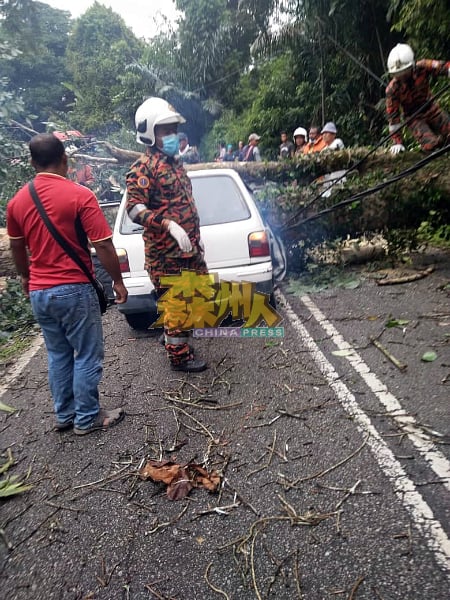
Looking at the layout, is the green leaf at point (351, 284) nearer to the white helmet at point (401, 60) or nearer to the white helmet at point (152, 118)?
the white helmet at point (401, 60)

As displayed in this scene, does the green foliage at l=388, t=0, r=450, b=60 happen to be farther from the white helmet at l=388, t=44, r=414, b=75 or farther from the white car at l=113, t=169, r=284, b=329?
the white car at l=113, t=169, r=284, b=329

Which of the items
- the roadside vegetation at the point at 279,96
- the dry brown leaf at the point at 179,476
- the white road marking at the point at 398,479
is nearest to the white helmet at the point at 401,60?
the roadside vegetation at the point at 279,96

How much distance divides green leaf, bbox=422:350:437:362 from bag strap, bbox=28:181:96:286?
2498 mm

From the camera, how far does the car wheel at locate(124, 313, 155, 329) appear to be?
14.8 feet

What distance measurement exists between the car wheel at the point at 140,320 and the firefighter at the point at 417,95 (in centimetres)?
343

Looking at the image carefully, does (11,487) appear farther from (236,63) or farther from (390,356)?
(236,63)

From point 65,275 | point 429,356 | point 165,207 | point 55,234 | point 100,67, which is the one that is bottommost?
point 429,356

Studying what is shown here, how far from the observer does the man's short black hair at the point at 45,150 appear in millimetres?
2494

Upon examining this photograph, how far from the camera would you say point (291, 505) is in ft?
6.75

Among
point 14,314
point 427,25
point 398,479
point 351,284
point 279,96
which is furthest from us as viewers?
point 279,96

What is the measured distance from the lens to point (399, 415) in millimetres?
2605

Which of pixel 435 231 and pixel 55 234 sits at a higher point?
pixel 55 234

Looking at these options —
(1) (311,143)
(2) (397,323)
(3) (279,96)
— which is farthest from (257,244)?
(3) (279,96)

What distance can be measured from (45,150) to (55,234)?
0.49 metres
